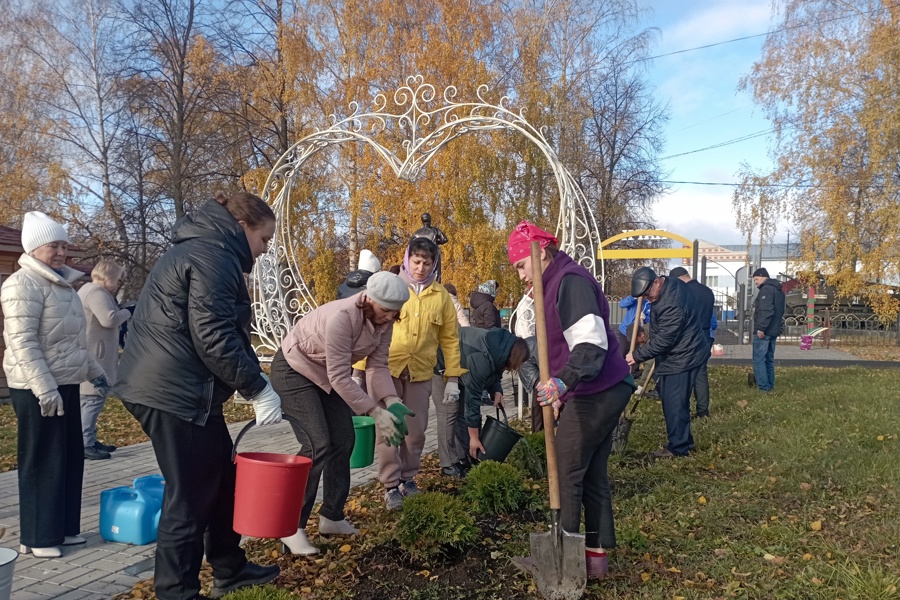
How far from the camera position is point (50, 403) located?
3842 mm

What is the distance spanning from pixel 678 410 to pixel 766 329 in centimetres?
469

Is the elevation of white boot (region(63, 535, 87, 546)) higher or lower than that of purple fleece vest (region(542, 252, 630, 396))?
lower

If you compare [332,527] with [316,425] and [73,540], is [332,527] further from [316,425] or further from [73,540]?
[73,540]

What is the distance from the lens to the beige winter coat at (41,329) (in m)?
3.89

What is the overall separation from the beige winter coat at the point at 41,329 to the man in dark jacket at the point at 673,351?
4397mm

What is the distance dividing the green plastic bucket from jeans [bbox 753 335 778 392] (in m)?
7.24

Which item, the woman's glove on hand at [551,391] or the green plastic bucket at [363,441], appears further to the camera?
the green plastic bucket at [363,441]

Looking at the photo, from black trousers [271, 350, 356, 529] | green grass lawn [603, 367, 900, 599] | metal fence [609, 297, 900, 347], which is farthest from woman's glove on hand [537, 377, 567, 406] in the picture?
metal fence [609, 297, 900, 347]

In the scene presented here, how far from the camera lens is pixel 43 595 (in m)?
3.48

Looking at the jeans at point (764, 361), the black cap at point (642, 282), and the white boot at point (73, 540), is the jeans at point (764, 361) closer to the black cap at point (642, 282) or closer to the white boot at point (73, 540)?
the black cap at point (642, 282)

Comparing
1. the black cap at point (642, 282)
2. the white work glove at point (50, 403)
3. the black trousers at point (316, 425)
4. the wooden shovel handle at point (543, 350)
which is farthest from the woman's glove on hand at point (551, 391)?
the black cap at point (642, 282)

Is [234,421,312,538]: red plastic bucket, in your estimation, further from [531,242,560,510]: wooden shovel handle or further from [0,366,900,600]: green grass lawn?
[531,242,560,510]: wooden shovel handle

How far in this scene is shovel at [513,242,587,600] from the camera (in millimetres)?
3342

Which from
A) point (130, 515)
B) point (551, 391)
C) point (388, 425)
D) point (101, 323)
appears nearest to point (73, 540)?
point (130, 515)
